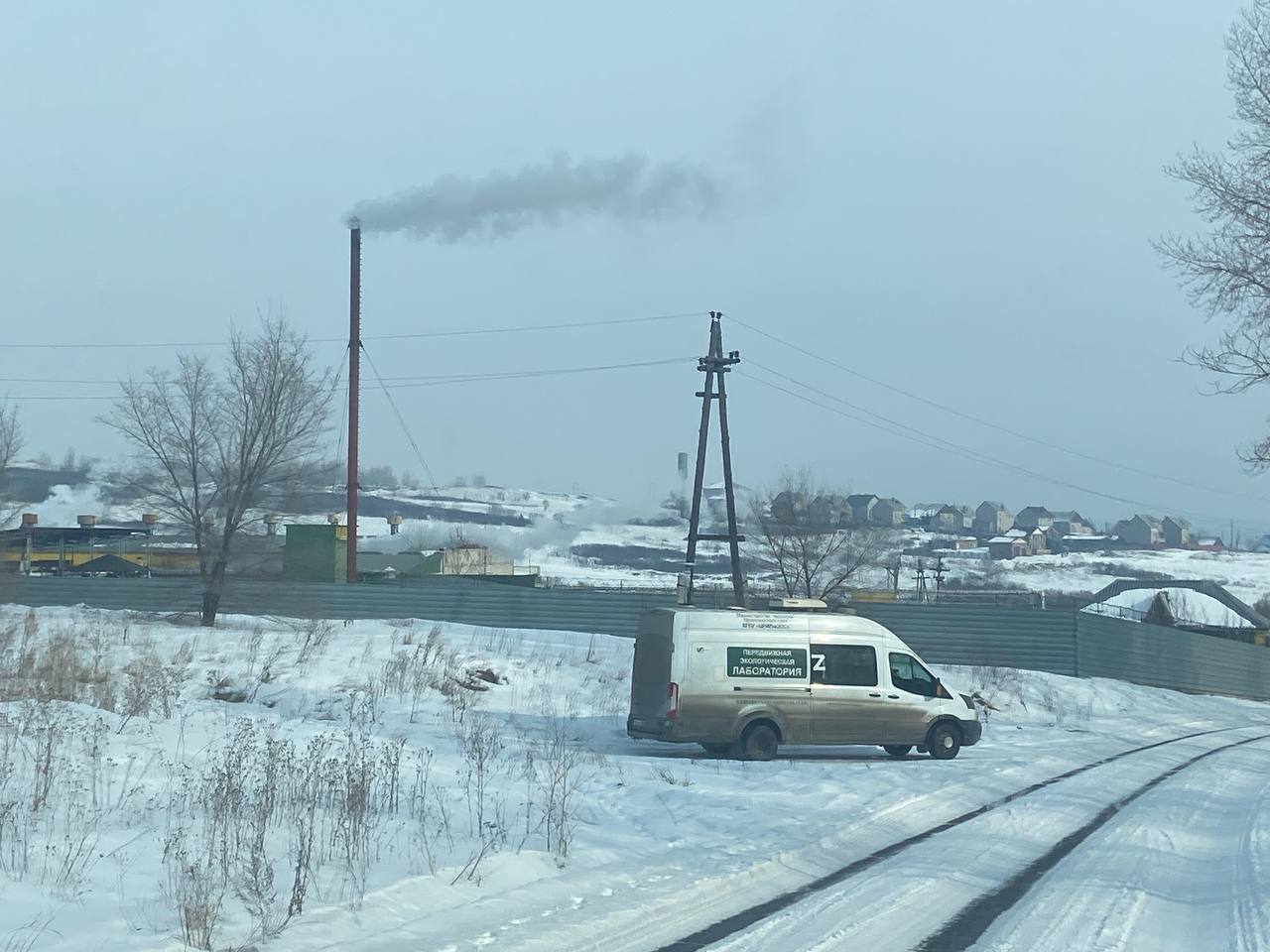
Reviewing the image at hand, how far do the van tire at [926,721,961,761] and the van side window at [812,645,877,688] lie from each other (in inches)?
Answer: 54.6

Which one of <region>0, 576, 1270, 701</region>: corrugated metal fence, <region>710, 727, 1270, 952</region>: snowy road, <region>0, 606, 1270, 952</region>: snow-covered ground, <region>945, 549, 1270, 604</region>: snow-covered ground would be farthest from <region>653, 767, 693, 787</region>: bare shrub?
<region>945, 549, 1270, 604</region>: snow-covered ground

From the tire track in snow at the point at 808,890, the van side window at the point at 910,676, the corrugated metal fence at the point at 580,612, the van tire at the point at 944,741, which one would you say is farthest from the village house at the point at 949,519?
the tire track in snow at the point at 808,890

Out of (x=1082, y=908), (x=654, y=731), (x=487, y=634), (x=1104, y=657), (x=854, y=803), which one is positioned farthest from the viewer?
(x=1104, y=657)

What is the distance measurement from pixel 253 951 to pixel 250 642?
80.1ft

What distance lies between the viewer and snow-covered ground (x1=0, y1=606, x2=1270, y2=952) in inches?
296

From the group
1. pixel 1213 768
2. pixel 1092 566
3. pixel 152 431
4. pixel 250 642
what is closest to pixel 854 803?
pixel 1213 768

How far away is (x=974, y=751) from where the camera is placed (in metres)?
21.4

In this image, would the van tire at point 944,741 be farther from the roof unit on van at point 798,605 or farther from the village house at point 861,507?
the village house at point 861,507

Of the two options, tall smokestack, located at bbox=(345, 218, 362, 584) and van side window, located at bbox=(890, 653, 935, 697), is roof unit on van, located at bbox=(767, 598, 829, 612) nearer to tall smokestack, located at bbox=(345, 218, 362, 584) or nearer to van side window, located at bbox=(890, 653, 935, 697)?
van side window, located at bbox=(890, 653, 935, 697)

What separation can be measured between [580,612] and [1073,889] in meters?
30.6

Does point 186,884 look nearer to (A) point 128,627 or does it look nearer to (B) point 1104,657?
(A) point 128,627

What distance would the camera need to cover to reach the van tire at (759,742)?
19.7 meters

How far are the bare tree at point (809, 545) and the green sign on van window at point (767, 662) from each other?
29574mm

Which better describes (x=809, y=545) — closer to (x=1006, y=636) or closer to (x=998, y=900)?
(x=1006, y=636)
